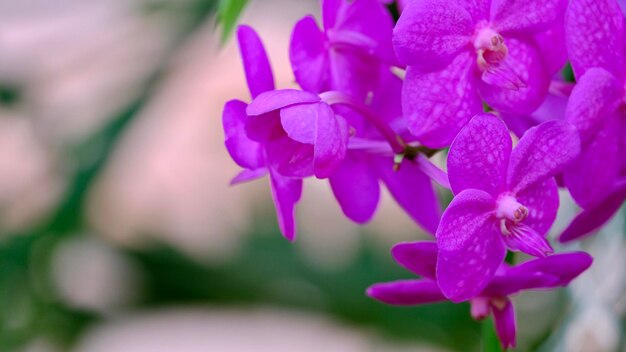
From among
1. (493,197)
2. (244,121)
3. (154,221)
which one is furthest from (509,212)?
(154,221)

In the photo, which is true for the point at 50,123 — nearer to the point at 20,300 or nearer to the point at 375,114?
the point at 20,300

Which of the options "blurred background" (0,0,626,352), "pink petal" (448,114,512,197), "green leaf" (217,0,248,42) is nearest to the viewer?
"pink petal" (448,114,512,197)

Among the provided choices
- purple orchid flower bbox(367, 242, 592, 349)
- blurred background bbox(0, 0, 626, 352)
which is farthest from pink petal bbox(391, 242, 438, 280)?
blurred background bbox(0, 0, 626, 352)

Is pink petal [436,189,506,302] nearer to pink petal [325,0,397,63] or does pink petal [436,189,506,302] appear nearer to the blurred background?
pink petal [325,0,397,63]

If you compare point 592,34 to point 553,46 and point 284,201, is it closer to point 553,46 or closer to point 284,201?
point 553,46

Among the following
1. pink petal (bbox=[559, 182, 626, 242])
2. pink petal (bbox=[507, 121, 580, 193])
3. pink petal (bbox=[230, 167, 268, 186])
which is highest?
pink petal (bbox=[507, 121, 580, 193])

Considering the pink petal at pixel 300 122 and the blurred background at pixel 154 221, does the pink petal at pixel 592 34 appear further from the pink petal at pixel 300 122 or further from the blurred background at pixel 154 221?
the blurred background at pixel 154 221

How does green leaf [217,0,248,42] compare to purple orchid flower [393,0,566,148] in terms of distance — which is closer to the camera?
purple orchid flower [393,0,566,148]
